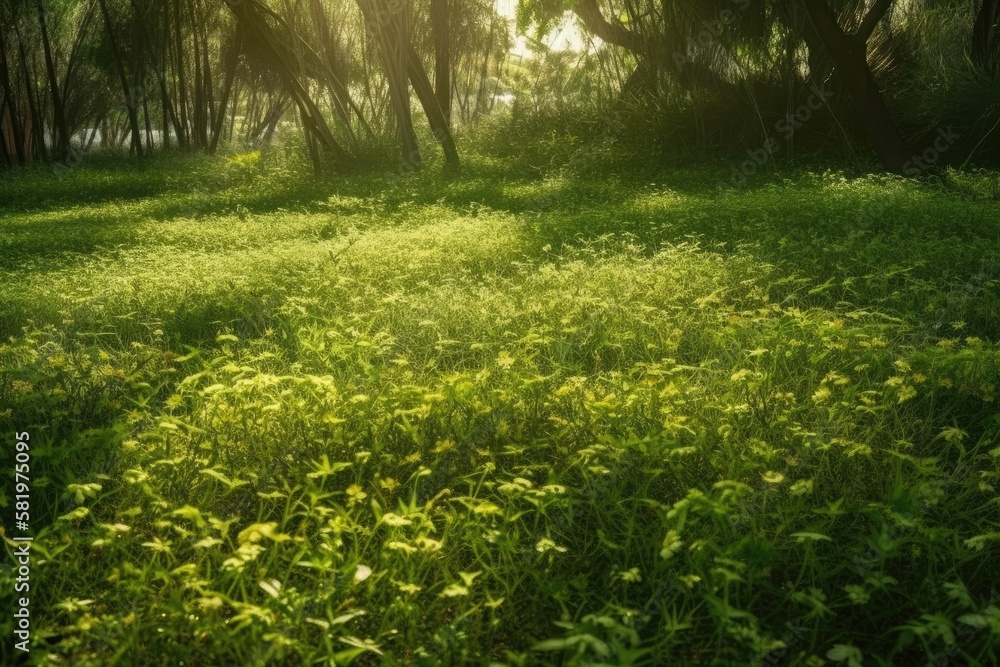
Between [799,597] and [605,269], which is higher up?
[605,269]

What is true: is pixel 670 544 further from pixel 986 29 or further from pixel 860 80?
pixel 986 29

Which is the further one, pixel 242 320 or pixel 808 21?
pixel 808 21

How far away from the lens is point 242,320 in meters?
5.60

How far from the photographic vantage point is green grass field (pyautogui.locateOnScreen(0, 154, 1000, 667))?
2.46 m

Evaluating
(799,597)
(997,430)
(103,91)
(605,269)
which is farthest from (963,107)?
(103,91)

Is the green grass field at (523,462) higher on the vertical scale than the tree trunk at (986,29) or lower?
lower

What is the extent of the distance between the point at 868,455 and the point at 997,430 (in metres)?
0.80

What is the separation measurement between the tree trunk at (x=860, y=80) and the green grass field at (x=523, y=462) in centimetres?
694

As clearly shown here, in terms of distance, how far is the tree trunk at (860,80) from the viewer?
42.1 ft

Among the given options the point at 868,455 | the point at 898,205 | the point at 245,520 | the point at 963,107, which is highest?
the point at 963,107

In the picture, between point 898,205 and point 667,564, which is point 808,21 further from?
point 667,564

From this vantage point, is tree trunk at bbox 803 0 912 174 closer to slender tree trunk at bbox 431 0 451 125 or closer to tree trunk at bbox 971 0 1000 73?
tree trunk at bbox 971 0 1000 73

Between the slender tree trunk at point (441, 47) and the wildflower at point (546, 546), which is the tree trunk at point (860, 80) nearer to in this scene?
the slender tree trunk at point (441, 47)

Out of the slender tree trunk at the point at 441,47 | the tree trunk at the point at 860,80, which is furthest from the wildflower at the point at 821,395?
the slender tree trunk at the point at 441,47
